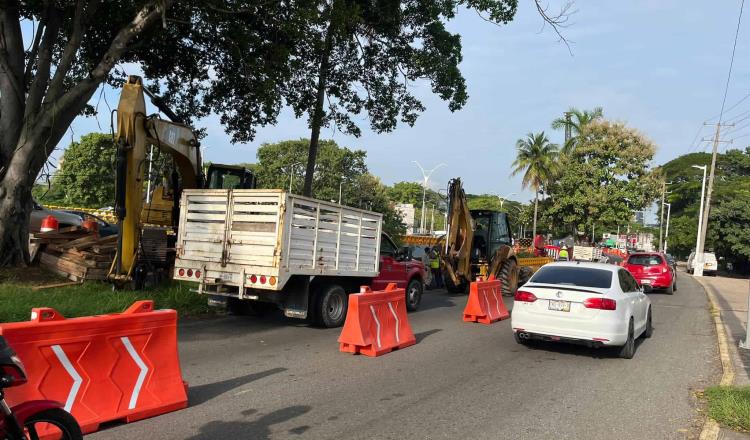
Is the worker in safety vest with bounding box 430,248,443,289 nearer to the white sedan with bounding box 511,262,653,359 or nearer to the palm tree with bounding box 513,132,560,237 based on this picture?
the white sedan with bounding box 511,262,653,359

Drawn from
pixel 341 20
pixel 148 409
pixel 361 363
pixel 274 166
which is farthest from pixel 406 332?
pixel 274 166

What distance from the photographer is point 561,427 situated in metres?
5.49

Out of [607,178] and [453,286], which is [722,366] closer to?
[453,286]

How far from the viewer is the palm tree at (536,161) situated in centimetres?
4362

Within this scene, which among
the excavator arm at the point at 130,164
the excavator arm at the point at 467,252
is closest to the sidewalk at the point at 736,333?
the excavator arm at the point at 467,252

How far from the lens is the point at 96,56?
50.0 feet

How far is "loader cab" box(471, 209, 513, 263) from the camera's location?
17.8m

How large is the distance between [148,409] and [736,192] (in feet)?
214

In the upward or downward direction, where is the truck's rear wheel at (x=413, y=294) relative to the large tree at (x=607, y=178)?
downward

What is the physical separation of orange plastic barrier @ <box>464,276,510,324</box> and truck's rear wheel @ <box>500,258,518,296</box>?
518 cm

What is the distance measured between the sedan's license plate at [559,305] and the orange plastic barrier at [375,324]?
232 centimetres

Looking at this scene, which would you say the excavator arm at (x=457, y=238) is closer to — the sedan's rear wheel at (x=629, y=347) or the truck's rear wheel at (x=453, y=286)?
the truck's rear wheel at (x=453, y=286)

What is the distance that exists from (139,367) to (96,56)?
42.0ft

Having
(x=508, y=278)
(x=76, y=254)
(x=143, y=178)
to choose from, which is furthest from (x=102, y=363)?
(x=508, y=278)
